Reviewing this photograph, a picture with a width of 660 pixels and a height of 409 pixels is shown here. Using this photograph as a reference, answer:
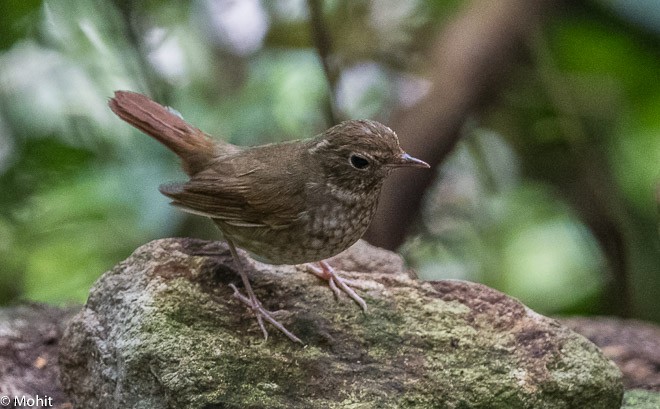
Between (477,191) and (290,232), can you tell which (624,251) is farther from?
(290,232)

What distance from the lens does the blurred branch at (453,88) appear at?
5965 millimetres

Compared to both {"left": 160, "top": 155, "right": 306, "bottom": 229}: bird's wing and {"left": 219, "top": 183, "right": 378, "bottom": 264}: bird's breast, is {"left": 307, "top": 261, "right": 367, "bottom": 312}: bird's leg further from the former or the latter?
{"left": 160, "top": 155, "right": 306, "bottom": 229}: bird's wing

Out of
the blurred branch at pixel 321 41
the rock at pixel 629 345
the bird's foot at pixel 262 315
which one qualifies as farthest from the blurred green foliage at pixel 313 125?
the bird's foot at pixel 262 315

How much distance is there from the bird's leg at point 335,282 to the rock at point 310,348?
0.03m

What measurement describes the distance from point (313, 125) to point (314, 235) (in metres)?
2.91

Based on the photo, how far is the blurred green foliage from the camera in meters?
5.19

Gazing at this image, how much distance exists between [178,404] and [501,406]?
1.17 m

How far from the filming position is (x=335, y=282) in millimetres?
3621

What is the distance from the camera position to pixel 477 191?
7031 millimetres

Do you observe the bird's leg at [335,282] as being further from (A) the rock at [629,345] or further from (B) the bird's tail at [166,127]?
(A) the rock at [629,345]

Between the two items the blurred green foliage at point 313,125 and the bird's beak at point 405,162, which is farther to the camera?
the blurred green foliage at point 313,125

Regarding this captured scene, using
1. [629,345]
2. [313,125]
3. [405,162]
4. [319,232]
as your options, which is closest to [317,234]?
[319,232]

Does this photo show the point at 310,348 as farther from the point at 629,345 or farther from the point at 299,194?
the point at 629,345

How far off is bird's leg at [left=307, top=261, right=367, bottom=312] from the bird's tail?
0.70m
